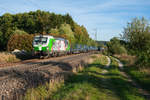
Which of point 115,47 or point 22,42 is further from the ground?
point 22,42

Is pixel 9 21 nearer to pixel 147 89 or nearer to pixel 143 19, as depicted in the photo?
pixel 143 19

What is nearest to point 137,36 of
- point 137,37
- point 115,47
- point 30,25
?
point 137,37

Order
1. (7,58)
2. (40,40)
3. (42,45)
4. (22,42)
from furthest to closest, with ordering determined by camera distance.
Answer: (22,42)
(40,40)
(42,45)
(7,58)

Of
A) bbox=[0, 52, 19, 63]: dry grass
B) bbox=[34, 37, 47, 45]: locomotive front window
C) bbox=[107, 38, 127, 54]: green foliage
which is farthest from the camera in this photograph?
bbox=[107, 38, 127, 54]: green foliage

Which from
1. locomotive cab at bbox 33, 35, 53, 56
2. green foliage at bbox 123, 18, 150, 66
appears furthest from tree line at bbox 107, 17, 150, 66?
locomotive cab at bbox 33, 35, 53, 56

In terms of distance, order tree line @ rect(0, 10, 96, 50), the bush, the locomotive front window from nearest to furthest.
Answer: the locomotive front window < the bush < tree line @ rect(0, 10, 96, 50)

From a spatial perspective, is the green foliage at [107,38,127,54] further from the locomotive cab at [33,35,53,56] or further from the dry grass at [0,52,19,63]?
the dry grass at [0,52,19,63]

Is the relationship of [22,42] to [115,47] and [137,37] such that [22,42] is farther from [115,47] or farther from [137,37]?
[115,47]

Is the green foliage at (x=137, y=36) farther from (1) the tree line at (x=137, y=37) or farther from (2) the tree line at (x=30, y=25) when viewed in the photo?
(2) the tree line at (x=30, y=25)

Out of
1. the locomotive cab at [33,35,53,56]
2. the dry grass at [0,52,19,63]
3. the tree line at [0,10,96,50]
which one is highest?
the tree line at [0,10,96,50]

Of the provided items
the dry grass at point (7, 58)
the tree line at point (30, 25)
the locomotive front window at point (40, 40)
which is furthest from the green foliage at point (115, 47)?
the dry grass at point (7, 58)

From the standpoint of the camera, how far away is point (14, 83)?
29.9 ft

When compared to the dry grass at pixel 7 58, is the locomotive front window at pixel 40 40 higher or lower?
higher

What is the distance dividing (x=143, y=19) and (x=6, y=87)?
23636mm
